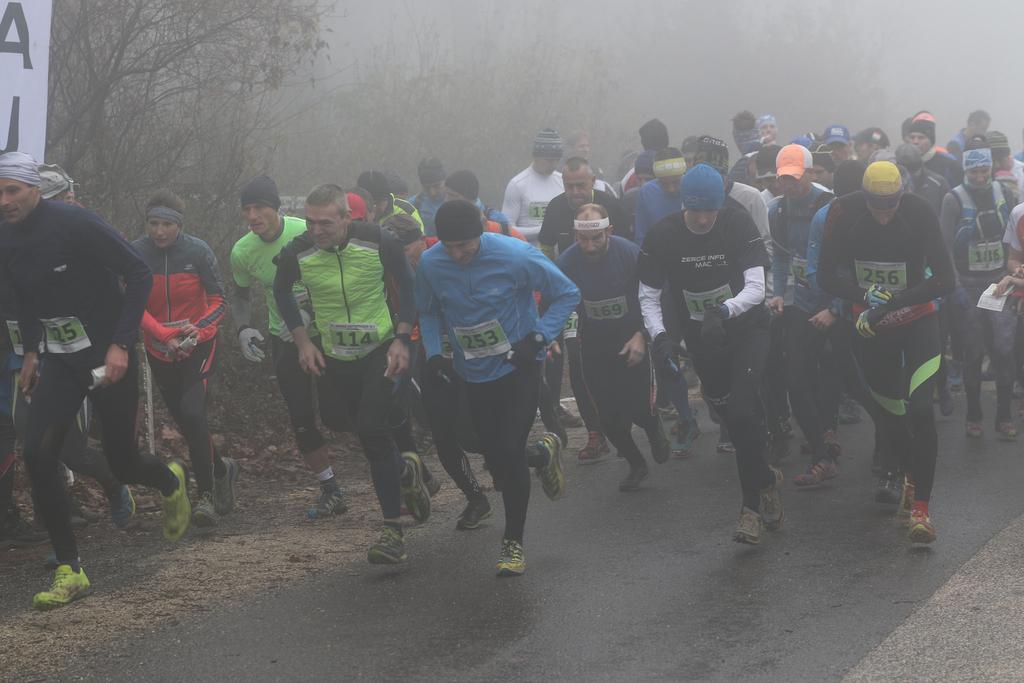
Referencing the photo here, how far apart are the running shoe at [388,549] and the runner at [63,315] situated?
1.45 metres

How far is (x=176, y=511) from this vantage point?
8.24 m

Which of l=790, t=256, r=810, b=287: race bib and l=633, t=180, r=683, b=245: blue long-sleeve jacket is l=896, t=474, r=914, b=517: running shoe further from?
l=633, t=180, r=683, b=245: blue long-sleeve jacket

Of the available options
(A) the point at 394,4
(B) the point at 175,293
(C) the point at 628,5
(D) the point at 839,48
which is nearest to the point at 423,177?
(B) the point at 175,293

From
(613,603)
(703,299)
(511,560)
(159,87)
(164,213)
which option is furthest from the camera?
(159,87)

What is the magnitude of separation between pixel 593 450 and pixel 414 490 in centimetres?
314

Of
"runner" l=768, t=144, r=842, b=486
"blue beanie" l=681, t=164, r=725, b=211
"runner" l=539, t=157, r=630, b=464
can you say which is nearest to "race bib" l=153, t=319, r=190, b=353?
"runner" l=539, t=157, r=630, b=464

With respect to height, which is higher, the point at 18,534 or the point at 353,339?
the point at 353,339

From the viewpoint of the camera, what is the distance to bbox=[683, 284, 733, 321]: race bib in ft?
28.4

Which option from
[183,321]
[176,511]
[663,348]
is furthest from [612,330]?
[176,511]

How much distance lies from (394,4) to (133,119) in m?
16.3

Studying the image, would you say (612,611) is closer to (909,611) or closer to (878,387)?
(909,611)

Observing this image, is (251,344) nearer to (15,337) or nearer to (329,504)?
(329,504)

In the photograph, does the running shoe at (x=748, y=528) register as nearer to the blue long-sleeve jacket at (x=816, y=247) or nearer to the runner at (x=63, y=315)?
the blue long-sleeve jacket at (x=816, y=247)

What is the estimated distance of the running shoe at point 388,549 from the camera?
309 inches
